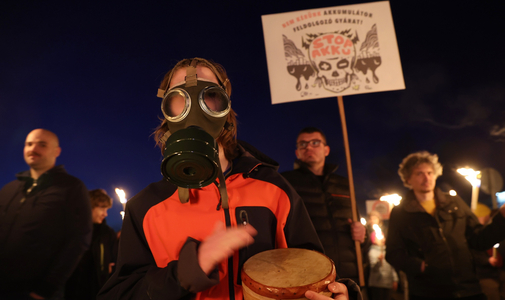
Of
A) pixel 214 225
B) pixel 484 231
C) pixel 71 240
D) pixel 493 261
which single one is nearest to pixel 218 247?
pixel 214 225

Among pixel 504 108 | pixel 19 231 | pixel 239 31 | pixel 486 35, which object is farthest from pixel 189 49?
pixel 504 108

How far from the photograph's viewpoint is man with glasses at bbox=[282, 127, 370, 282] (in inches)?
103

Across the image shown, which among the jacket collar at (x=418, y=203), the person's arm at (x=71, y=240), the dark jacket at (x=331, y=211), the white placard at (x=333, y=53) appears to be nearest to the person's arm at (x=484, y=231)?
the jacket collar at (x=418, y=203)

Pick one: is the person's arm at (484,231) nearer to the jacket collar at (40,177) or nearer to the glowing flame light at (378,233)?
the glowing flame light at (378,233)

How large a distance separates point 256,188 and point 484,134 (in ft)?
30.6

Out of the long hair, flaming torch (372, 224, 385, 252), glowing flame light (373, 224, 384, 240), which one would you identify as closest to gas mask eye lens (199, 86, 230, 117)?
the long hair

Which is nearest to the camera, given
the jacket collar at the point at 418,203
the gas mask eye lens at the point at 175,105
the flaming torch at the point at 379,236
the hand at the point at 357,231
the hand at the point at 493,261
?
the gas mask eye lens at the point at 175,105

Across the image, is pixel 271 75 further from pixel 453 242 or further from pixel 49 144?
pixel 49 144

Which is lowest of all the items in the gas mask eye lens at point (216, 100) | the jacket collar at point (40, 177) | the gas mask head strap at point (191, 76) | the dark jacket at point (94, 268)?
the dark jacket at point (94, 268)

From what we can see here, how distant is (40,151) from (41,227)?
0.91 metres

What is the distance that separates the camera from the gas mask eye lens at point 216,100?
3.50 feet

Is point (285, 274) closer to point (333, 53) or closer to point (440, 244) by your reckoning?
point (333, 53)

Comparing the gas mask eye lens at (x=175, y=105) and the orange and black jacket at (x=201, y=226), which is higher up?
the gas mask eye lens at (x=175, y=105)

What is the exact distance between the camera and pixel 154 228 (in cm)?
100
